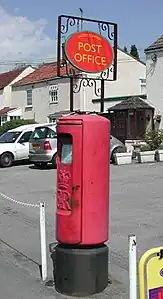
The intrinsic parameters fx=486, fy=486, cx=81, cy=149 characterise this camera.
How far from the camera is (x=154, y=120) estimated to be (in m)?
25.5

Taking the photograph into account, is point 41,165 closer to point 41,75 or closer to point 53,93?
point 53,93

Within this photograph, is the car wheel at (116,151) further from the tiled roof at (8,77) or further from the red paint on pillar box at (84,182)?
the tiled roof at (8,77)

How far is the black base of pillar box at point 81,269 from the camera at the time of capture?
17.0ft

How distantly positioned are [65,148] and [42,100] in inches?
1383

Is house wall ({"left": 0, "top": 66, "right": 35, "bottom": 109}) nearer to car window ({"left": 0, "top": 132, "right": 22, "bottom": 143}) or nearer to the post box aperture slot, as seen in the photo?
car window ({"left": 0, "top": 132, "right": 22, "bottom": 143})

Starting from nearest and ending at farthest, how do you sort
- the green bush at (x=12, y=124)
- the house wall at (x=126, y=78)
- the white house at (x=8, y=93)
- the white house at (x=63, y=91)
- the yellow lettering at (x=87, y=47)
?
the yellow lettering at (x=87, y=47)
the white house at (x=63, y=91)
the house wall at (x=126, y=78)
the green bush at (x=12, y=124)
the white house at (x=8, y=93)

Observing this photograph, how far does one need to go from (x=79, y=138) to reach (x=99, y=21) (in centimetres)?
320

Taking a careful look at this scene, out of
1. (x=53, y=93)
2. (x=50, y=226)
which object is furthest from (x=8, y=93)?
(x=50, y=226)

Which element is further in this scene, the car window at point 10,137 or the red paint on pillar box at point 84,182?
the car window at point 10,137

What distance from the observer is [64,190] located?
5.30m

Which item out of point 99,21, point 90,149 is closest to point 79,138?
point 90,149

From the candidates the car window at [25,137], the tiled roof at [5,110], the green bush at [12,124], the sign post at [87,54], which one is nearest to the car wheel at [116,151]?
the car window at [25,137]

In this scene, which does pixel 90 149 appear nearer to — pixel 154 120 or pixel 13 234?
pixel 13 234

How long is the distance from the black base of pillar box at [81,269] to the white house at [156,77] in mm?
20331
